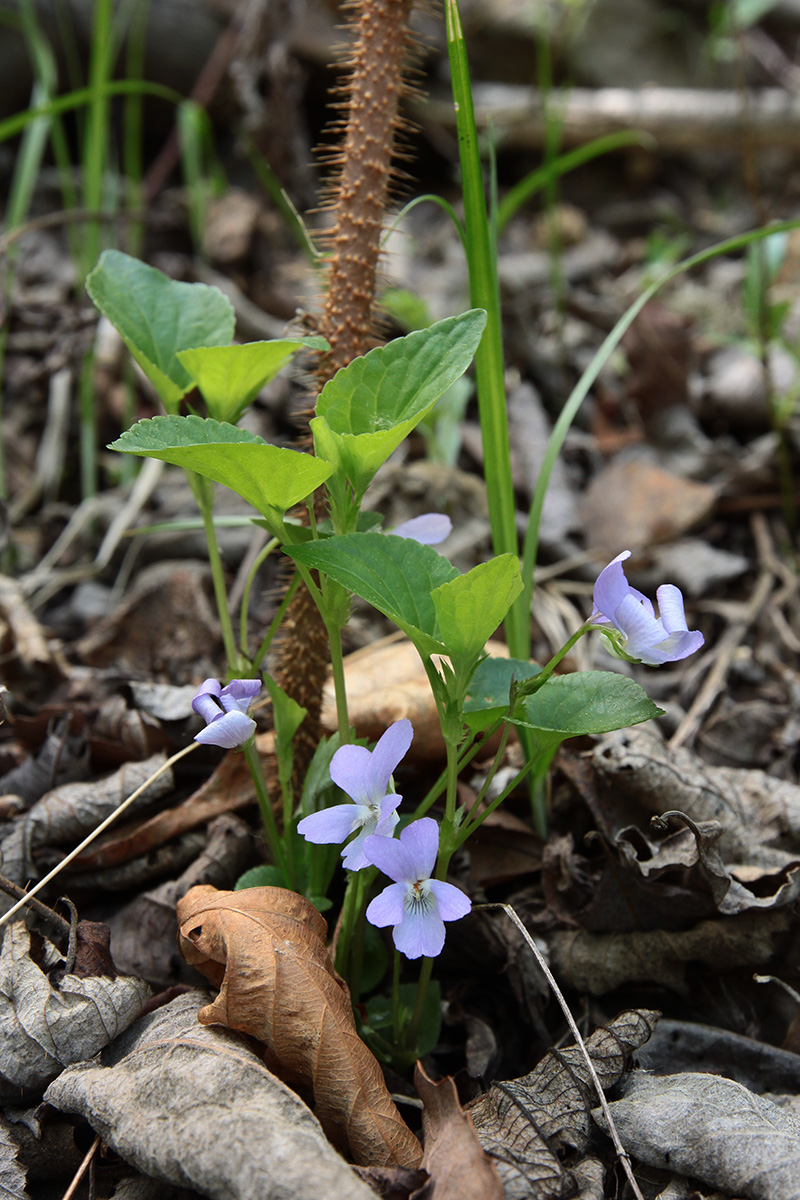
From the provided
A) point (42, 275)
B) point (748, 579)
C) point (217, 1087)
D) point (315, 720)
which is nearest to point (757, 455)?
point (748, 579)

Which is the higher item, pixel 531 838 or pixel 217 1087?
pixel 217 1087

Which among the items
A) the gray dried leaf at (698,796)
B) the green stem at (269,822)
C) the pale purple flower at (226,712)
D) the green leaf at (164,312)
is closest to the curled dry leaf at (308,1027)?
the green stem at (269,822)

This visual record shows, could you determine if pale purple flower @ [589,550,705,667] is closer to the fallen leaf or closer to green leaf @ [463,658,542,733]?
green leaf @ [463,658,542,733]

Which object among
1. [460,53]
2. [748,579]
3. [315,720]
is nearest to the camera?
[460,53]

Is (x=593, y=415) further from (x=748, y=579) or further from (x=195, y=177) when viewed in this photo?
(x=195, y=177)

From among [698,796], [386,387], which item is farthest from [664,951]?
[386,387]

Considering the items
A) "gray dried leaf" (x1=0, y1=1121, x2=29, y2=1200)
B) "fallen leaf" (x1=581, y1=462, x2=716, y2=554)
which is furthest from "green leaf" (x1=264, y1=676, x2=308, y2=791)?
"fallen leaf" (x1=581, y1=462, x2=716, y2=554)

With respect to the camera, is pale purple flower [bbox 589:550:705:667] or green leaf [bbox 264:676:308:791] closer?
pale purple flower [bbox 589:550:705:667]
